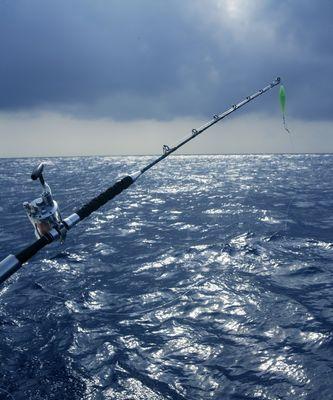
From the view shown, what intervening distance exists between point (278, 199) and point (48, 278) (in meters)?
20.5

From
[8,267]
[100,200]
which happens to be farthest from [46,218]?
[8,267]

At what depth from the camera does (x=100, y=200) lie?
4.45 metres

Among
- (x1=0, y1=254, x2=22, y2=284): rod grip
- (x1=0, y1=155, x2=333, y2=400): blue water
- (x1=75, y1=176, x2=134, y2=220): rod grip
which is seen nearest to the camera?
(x1=0, y1=254, x2=22, y2=284): rod grip

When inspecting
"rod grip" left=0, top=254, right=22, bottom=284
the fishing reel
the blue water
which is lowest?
the blue water

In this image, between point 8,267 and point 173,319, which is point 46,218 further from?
point 173,319

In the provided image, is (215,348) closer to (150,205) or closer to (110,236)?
(110,236)

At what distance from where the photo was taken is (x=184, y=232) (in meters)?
16.3

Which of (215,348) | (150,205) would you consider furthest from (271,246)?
(150,205)

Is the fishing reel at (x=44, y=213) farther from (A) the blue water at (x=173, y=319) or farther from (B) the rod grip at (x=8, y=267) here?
(A) the blue water at (x=173, y=319)

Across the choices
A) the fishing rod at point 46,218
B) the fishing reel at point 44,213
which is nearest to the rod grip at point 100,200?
the fishing rod at point 46,218

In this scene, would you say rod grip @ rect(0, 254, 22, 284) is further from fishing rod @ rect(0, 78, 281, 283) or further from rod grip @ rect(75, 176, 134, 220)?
rod grip @ rect(75, 176, 134, 220)

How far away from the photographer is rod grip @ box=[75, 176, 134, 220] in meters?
4.26

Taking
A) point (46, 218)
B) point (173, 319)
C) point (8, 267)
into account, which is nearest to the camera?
point (8, 267)

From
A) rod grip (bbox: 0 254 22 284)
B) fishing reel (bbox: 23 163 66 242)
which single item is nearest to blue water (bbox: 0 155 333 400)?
fishing reel (bbox: 23 163 66 242)
